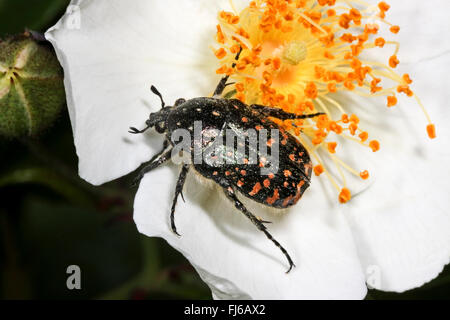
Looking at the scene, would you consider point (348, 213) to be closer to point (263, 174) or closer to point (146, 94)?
point (263, 174)

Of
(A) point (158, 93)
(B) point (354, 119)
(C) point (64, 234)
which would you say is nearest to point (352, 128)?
(B) point (354, 119)

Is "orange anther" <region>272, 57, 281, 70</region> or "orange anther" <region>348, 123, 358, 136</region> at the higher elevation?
"orange anther" <region>272, 57, 281, 70</region>

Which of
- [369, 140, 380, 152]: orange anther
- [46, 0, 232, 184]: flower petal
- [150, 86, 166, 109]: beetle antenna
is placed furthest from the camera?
[369, 140, 380, 152]: orange anther

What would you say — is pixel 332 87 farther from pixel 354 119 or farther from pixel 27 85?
pixel 27 85

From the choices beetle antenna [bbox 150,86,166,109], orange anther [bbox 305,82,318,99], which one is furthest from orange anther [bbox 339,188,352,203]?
beetle antenna [bbox 150,86,166,109]

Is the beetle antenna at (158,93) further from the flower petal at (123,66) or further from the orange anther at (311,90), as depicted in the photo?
the orange anther at (311,90)

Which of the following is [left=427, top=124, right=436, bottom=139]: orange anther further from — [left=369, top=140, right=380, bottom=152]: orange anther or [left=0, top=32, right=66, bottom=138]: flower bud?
[left=0, top=32, right=66, bottom=138]: flower bud
